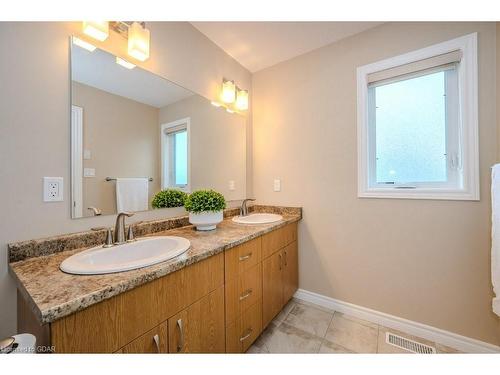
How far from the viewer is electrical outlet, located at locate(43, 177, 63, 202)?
898mm

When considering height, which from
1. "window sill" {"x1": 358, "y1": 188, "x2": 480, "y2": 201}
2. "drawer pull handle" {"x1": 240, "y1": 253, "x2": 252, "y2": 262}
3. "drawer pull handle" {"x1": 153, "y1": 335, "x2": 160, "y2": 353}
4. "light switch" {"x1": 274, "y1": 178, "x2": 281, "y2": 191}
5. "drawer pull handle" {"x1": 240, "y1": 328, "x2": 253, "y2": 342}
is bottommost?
"drawer pull handle" {"x1": 240, "y1": 328, "x2": 253, "y2": 342}

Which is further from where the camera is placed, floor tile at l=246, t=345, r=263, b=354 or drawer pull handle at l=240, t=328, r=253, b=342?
floor tile at l=246, t=345, r=263, b=354

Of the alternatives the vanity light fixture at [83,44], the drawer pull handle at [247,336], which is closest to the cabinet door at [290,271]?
the drawer pull handle at [247,336]

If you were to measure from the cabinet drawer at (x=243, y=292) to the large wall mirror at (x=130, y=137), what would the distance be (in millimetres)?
718

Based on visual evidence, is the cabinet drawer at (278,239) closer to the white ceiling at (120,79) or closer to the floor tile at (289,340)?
the floor tile at (289,340)

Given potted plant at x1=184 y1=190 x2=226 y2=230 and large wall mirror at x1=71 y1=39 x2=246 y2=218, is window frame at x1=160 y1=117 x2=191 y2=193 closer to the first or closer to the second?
large wall mirror at x1=71 y1=39 x2=246 y2=218

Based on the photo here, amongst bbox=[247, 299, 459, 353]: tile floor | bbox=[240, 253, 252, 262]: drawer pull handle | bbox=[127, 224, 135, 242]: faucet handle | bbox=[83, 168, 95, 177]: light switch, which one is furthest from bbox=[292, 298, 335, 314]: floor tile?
bbox=[83, 168, 95, 177]: light switch

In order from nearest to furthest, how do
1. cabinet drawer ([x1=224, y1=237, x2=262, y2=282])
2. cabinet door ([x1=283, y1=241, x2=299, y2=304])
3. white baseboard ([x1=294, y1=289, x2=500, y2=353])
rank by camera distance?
1. cabinet drawer ([x1=224, y1=237, x2=262, y2=282])
2. white baseboard ([x1=294, y1=289, x2=500, y2=353])
3. cabinet door ([x1=283, y1=241, x2=299, y2=304])

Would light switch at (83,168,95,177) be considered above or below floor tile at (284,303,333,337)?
above

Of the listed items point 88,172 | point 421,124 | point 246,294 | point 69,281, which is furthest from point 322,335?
point 88,172

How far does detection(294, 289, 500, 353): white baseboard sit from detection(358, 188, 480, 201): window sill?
2.91ft

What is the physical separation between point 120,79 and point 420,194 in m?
2.02
